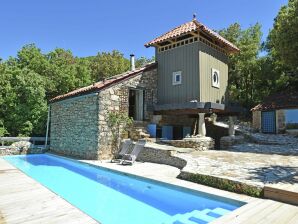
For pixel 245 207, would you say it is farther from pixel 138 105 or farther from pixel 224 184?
pixel 138 105

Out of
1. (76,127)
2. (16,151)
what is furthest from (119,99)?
(16,151)

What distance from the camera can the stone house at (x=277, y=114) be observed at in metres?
20.9

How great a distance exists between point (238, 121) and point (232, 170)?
2024 cm

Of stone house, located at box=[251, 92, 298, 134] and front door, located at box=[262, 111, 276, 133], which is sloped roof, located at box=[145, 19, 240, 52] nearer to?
stone house, located at box=[251, 92, 298, 134]

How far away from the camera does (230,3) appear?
1655 centimetres

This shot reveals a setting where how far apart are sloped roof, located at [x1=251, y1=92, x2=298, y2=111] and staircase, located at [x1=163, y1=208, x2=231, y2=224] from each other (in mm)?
17853

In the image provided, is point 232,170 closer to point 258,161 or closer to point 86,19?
point 258,161

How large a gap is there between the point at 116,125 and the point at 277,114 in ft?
47.2

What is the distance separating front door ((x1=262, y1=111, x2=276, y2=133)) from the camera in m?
22.1

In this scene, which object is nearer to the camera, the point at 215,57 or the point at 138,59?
the point at 215,57

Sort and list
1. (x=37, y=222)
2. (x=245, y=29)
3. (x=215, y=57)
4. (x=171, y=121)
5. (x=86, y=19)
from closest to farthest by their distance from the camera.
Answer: (x=37, y=222) → (x=215, y=57) → (x=171, y=121) → (x=86, y=19) → (x=245, y=29)

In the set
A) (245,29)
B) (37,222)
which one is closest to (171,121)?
(37,222)

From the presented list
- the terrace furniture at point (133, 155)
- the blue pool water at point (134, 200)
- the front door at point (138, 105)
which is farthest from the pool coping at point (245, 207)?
the front door at point (138, 105)

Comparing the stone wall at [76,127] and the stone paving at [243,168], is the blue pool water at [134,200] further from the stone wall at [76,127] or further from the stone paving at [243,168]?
the stone wall at [76,127]
